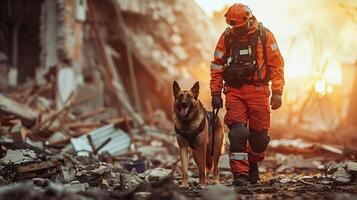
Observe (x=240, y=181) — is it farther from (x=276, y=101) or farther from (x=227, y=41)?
(x=227, y=41)

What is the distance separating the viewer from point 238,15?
6.52m

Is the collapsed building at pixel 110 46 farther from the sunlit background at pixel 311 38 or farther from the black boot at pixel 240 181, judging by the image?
the black boot at pixel 240 181

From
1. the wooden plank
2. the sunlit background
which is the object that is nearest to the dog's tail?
the wooden plank

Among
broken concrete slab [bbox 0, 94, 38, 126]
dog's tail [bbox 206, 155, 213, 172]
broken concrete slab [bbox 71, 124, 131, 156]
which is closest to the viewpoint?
dog's tail [bbox 206, 155, 213, 172]

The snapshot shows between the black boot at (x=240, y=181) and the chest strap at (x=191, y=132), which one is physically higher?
the chest strap at (x=191, y=132)

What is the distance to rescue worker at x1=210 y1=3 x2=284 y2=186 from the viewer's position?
21.5ft

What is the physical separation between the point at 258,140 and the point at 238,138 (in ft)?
1.42

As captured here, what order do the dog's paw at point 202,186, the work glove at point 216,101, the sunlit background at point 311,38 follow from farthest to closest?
the sunlit background at point 311,38 < the work glove at point 216,101 < the dog's paw at point 202,186

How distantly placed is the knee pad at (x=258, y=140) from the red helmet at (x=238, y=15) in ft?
→ 4.70

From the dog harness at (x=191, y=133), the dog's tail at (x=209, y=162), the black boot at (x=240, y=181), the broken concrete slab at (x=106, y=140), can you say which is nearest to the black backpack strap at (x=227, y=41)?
the dog harness at (x=191, y=133)

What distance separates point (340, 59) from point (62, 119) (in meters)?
18.0

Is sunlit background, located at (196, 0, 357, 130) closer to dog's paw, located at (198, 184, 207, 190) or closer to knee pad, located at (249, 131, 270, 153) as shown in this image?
knee pad, located at (249, 131, 270, 153)

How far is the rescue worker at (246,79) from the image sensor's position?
21.5 ft

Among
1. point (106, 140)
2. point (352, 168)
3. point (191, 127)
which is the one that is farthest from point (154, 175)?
point (106, 140)
